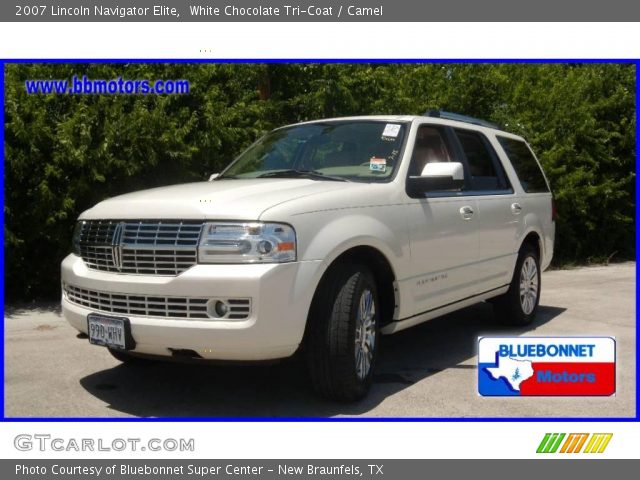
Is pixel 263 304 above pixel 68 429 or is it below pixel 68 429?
above

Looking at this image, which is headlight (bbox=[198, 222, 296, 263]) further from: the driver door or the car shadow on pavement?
the driver door

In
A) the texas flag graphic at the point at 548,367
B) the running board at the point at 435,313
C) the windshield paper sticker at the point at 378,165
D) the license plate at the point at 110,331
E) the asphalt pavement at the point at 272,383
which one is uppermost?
the windshield paper sticker at the point at 378,165

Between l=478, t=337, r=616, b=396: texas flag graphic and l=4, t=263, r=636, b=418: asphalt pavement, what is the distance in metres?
0.07

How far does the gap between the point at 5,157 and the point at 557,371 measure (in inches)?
225

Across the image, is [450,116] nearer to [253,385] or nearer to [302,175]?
[302,175]

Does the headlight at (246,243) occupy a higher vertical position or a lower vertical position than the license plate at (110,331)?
higher

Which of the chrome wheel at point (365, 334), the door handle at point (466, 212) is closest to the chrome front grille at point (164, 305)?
the chrome wheel at point (365, 334)

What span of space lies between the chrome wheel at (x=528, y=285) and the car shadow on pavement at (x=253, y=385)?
2.85 ft

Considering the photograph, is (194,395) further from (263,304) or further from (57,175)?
(57,175)

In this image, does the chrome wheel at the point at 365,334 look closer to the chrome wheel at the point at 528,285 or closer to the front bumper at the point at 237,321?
the front bumper at the point at 237,321

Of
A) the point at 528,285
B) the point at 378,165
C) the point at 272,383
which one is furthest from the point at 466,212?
the point at 272,383

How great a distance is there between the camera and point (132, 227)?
→ 161 inches

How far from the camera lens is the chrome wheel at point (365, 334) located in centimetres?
426

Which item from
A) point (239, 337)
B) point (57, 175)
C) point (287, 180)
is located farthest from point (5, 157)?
point (239, 337)
